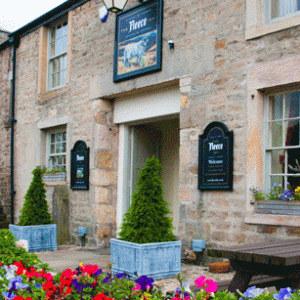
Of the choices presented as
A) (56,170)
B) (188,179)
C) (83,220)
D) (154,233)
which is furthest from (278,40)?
(56,170)

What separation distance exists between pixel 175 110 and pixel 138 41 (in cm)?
145

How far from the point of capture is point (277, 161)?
6168mm

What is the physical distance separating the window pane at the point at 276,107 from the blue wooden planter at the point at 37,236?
15.4 feet

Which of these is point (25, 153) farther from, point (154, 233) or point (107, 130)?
point (154, 233)

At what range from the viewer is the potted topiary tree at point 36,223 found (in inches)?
326

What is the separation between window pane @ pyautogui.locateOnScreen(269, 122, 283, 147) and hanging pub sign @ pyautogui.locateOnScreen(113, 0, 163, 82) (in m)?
2.31

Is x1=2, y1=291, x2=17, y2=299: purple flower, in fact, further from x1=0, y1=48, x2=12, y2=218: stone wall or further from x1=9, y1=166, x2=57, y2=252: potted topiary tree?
x1=0, y1=48, x2=12, y2=218: stone wall

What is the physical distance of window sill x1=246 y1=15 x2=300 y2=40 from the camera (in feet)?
19.2

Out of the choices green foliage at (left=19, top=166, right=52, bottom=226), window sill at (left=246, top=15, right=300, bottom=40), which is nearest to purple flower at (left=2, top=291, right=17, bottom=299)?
window sill at (left=246, top=15, right=300, bottom=40)

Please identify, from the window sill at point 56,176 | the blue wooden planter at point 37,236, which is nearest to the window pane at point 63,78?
the window sill at point 56,176

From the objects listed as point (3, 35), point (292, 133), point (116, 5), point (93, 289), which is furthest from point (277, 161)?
point (3, 35)

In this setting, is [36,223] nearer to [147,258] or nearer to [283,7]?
[147,258]

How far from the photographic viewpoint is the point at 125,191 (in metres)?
8.98

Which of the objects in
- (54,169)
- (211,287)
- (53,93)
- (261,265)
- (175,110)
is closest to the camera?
(211,287)
